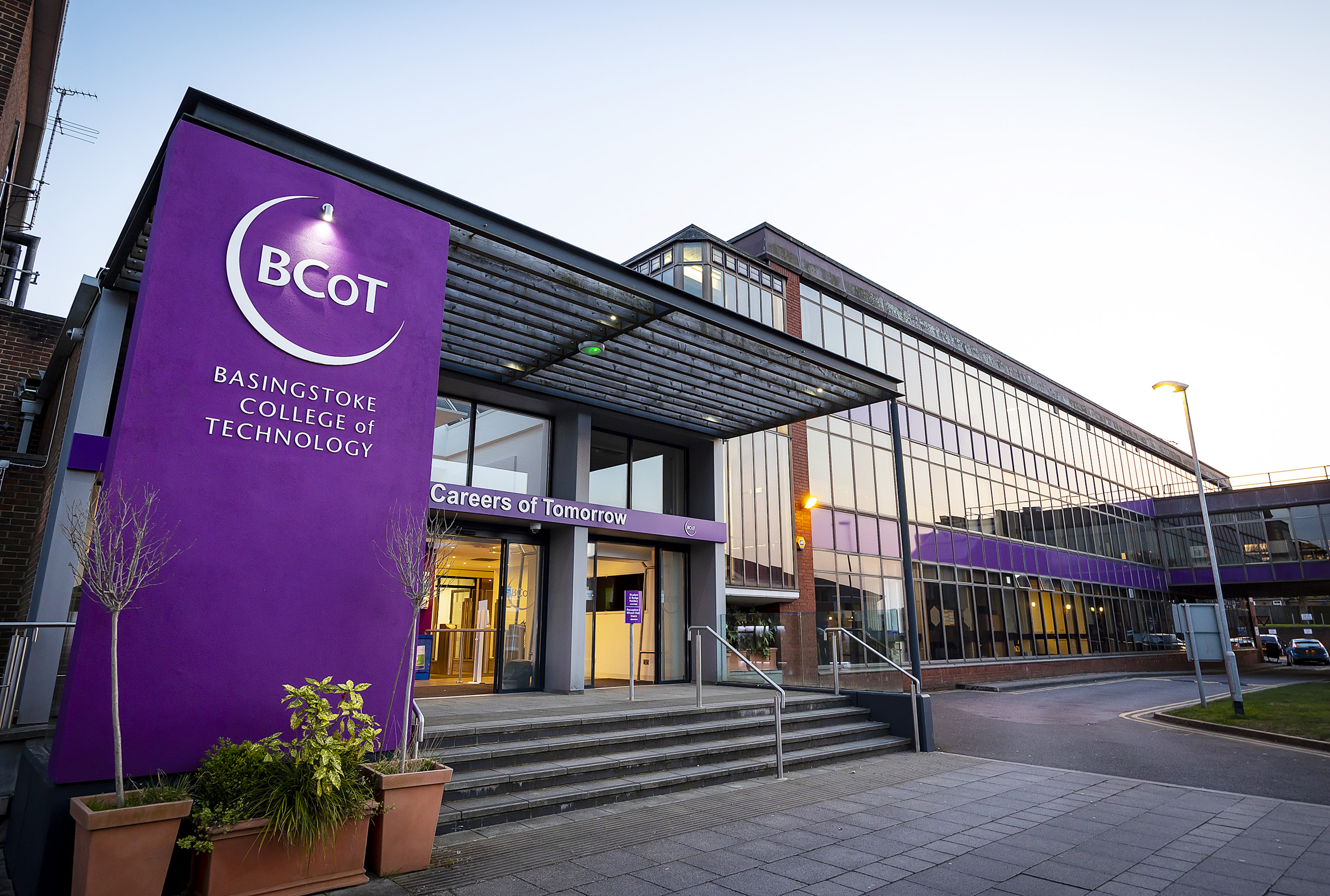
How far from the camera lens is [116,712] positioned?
4.20 m

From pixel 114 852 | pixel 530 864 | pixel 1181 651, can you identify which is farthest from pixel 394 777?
pixel 1181 651

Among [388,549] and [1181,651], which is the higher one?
Answer: [388,549]

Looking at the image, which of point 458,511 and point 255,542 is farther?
point 458,511

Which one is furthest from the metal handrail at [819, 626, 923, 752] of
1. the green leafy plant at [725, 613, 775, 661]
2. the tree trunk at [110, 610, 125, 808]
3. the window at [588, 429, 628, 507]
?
the tree trunk at [110, 610, 125, 808]

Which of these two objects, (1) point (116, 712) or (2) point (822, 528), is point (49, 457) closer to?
(1) point (116, 712)

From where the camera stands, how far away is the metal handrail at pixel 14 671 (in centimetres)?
692

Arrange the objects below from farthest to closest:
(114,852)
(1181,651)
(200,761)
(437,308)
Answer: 1. (1181,651)
2. (437,308)
3. (200,761)
4. (114,852)

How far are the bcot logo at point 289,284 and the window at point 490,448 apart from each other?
541 centimetres

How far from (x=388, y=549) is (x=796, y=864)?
4.00 meters

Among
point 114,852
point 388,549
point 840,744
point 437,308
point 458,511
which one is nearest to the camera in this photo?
point 114,852

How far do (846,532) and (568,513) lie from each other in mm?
10659

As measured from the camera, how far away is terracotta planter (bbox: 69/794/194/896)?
396 centimetres

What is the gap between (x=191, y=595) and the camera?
5.10m

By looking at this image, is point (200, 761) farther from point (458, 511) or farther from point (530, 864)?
point (458, 511)
